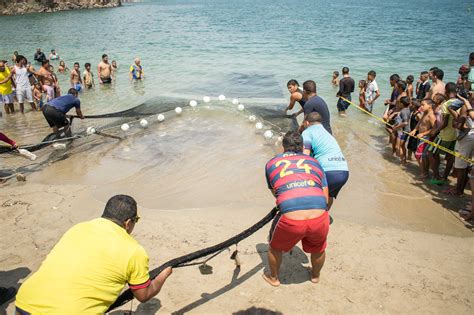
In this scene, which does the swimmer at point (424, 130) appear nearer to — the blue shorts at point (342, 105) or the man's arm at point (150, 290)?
the blue shorts at point (342, 105)

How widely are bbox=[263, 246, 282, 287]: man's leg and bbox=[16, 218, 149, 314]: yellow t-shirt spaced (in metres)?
1.63

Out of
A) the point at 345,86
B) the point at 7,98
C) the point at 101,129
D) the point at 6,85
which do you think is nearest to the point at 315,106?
the point at 345,86

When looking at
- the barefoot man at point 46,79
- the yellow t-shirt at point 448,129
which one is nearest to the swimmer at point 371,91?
the yellow t-shirt at point 448,129

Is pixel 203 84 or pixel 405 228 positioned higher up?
pixel 203 84

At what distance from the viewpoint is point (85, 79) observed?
13539 mm

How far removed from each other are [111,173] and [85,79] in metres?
8.43

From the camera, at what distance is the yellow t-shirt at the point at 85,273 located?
213cm

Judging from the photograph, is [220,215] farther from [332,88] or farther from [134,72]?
[134,72]

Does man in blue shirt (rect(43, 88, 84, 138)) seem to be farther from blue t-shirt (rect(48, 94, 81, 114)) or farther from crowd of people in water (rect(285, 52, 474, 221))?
crowd of people in water (rect(285, 52, 474, 221))

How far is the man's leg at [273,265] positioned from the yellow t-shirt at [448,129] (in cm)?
410

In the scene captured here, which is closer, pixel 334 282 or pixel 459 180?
pixel 334 282

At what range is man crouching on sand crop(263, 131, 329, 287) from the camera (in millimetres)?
3193

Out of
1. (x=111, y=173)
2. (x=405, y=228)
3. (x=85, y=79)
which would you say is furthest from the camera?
(x=85, y=79)

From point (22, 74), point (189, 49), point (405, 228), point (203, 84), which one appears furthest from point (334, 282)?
point (189, 49)
